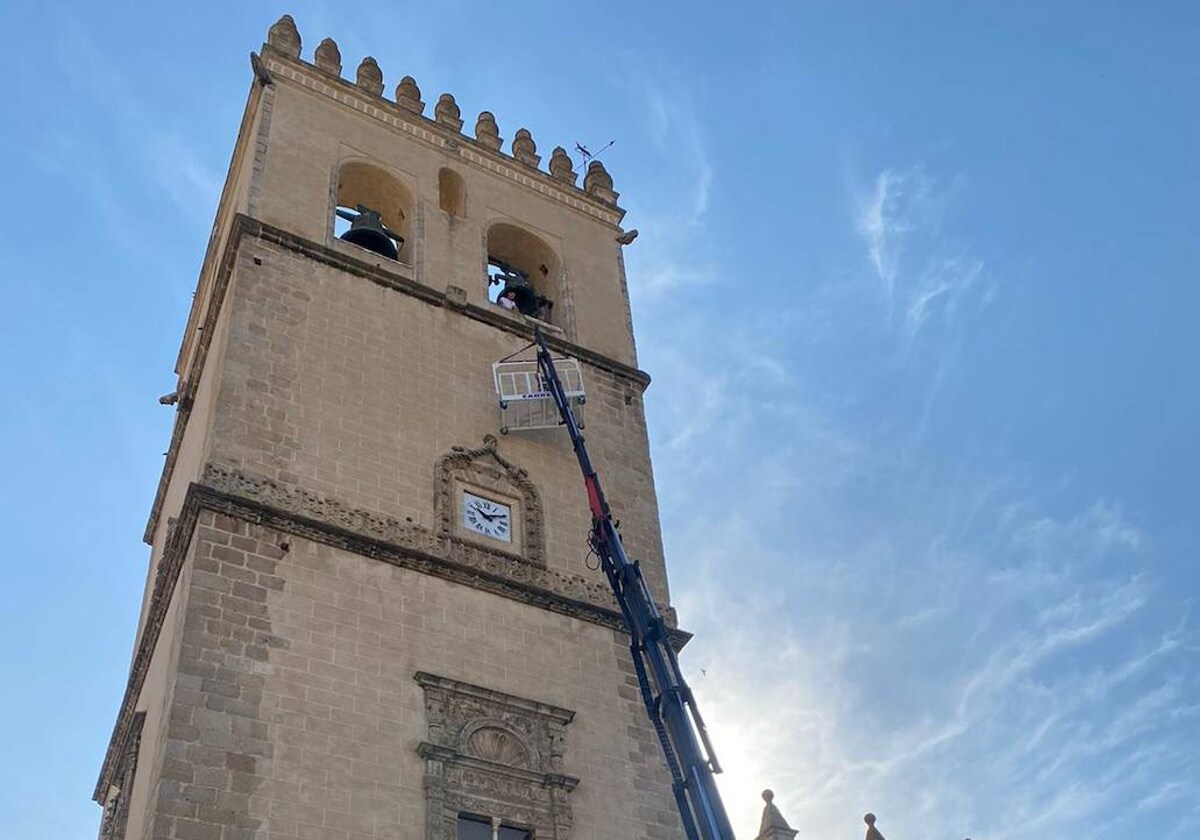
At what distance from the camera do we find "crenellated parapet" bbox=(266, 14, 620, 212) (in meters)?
23.8

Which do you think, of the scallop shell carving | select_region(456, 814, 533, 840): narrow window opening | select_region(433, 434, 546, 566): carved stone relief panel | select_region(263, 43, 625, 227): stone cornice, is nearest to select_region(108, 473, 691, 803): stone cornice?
select_region(433, 434, 546, 566): carved stone relief panel

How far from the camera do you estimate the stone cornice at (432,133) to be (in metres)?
23.2

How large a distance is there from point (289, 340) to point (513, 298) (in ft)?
18.3

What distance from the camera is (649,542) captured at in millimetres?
19891

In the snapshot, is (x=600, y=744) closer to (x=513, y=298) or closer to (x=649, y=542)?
(x=649, y=542)

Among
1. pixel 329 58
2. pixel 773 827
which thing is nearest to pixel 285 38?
pixel 329 58

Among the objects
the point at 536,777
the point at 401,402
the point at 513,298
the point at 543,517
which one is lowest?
the point at 536,777

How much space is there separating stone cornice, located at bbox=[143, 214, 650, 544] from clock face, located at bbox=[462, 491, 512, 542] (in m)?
3.71

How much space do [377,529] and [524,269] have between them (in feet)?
27.9

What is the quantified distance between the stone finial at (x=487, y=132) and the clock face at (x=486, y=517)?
8.81 metres

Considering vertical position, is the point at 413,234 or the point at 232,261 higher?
the point at 413,234

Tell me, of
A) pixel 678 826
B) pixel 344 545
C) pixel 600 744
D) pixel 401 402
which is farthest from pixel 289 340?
pixel 678 826

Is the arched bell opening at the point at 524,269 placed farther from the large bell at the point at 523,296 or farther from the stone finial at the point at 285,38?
the stone finial at the point at 285,38

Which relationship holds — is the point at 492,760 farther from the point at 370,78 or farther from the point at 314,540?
the point at 370,78
